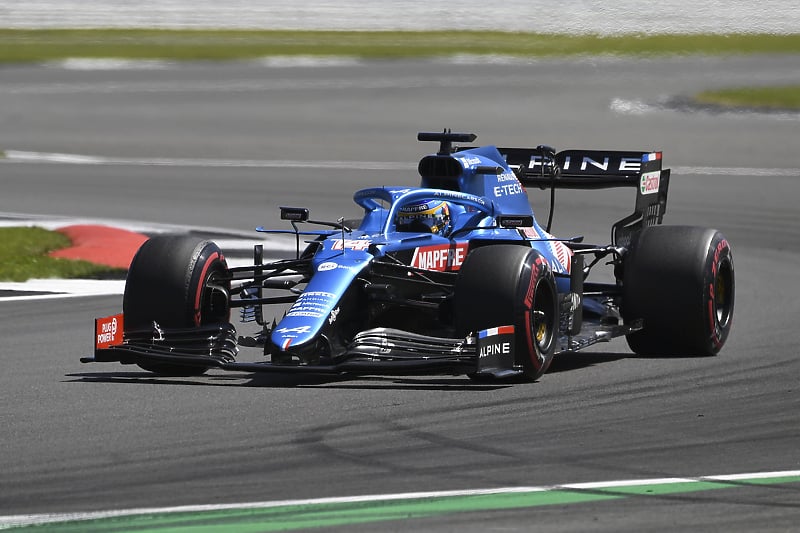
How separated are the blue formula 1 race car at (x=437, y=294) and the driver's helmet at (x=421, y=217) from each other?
0.01 metres

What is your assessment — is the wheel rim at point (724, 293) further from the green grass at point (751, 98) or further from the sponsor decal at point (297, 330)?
the green grass at point (751, 98)

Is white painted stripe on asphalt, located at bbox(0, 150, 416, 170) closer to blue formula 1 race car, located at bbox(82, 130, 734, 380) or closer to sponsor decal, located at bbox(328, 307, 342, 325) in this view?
blue formula 1 race car, located at bbox(82, 130, 734, 380)

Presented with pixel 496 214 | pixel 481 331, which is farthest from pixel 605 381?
pixel 496 214

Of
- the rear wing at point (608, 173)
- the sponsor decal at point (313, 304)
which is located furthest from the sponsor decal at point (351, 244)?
the rear wing at point (608, 173)

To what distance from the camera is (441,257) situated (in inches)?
428

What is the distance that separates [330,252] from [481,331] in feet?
4.51

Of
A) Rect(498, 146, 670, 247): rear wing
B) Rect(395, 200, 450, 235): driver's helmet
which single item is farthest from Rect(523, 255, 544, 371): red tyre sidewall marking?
Rect(498, 146, 670, 247): rear wing

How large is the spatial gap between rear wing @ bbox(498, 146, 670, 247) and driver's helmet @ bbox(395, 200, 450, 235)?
1.81 metres

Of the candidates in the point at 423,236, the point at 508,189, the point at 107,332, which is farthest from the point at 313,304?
the point at 508,189

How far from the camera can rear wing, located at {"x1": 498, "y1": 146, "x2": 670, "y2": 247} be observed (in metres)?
12.7

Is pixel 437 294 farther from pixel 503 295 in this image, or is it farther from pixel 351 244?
pixel 503 295

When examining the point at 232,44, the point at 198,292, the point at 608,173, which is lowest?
the point at 198,292

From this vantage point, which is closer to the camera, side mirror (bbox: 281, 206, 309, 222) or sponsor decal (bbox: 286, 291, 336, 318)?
sponsor decal (bbox: 286, 291, 336, 318)

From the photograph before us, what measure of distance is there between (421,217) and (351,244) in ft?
2.79
